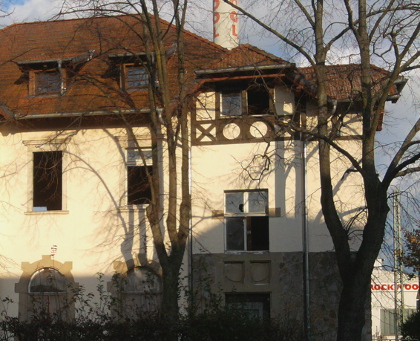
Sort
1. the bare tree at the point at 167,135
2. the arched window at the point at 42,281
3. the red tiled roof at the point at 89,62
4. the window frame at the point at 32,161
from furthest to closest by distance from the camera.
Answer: the window frame at the point at 32,161 → the red tiled roof at the point at 89,62 → the arched window at the point at 42,281 → the bare tree at the point at 167,135

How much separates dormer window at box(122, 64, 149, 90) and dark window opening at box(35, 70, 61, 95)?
1735 mm

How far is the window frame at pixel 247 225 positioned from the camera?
17.4 metres

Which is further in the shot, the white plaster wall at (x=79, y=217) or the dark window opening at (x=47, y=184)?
the dark window opening at (x=47, y=184)

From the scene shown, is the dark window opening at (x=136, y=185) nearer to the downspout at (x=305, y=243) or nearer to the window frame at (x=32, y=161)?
the window frame at (x=32, y=161)

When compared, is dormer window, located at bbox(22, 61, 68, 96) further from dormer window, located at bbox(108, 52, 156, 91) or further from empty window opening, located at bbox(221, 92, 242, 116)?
empty window opening, located at bbox(221, 92, 242, 116)

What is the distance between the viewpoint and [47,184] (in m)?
18.6

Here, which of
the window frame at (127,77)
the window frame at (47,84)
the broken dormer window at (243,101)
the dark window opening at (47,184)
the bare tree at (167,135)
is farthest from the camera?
the window frame at (47,84)

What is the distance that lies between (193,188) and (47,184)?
394cm

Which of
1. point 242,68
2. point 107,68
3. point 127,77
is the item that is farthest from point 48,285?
point 242,68

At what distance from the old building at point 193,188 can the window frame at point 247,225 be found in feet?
0.08

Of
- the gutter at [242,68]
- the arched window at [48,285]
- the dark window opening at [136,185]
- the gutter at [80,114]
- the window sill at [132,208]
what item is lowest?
the arched window at [48,285]

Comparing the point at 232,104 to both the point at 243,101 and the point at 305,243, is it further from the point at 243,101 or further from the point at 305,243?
the point at 305,243

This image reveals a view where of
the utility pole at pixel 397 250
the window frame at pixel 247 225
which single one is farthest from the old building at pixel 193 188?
the utility pole at pixel 397 250

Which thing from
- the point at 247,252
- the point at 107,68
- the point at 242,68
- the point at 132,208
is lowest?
the point at 247,252
